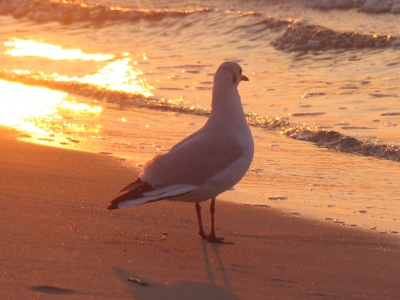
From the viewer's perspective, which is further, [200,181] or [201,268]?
[200,181]

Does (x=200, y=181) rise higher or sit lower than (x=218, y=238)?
higher

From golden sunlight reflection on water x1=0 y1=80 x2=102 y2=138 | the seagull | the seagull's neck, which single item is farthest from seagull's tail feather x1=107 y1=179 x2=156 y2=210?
golden sunlight reflection on water x1=0 y1=80 x2=102 y2=138

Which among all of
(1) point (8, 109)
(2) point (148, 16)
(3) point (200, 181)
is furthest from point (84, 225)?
(2) point (148, 16)

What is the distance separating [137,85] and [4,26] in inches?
337

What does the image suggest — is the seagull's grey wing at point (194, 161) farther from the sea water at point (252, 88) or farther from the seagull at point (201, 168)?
the sea water at point (252, 88)

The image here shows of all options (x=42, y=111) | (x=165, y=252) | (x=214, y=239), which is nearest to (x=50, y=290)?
(x=165, y=252)

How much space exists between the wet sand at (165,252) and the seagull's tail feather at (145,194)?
0.24 meters

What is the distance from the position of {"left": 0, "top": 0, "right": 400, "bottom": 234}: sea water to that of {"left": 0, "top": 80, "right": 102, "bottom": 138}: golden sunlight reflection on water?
0.8 inches

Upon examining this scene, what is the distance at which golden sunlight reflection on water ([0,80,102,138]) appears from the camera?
8.25 metres

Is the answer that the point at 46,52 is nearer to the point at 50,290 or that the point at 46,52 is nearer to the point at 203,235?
the point at 203,235

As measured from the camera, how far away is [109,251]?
419 centimetres

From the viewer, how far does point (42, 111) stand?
9.32m

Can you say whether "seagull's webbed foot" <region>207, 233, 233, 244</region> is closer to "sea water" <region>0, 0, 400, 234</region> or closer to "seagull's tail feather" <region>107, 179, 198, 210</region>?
"seagull's tail feather" <region>107, 179, 198, 210</region>

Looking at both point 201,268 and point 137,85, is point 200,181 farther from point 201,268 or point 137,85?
point 137,85
